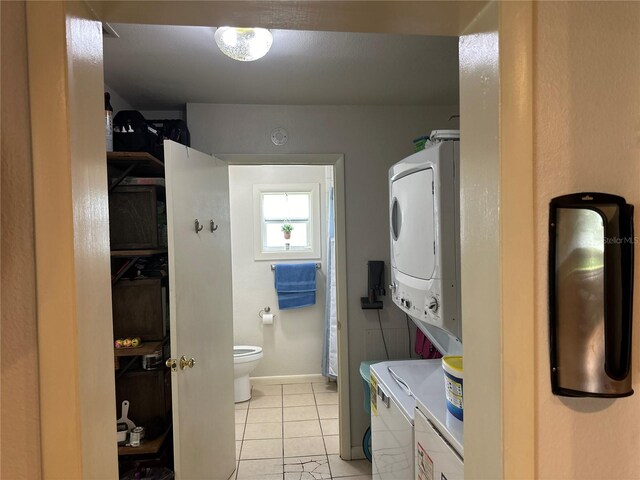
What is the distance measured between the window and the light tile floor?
129 cm

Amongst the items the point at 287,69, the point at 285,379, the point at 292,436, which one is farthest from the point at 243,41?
the point at 285,379

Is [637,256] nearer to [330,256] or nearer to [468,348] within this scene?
[468,348]

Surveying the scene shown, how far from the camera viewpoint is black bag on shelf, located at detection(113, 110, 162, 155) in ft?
6.43

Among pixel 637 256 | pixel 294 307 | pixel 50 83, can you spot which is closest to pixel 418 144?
Result: pixel 637 256

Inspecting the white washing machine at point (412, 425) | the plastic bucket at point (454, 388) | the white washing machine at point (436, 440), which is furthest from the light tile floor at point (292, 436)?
the plastic bucket at point (454, 388)

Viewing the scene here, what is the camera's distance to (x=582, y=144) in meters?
0.69

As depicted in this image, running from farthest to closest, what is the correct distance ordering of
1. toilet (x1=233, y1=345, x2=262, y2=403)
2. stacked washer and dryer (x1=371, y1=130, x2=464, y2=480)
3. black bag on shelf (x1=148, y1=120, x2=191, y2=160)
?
toilet (x1=233, y1=345, x2=262, y2=403)
black bag on shelf (x1=148, y1=120, x2=191, y2=160)
stacked washer and dryer (x1=371, y1=130, x2=464, y2=480)

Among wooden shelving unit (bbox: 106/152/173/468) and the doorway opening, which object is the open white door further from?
the doorway opening

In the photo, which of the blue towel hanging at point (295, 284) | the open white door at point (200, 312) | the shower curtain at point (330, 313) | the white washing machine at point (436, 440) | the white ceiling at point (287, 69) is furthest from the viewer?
the blue towel hanging at point (295, 284)

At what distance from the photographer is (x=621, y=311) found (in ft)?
2.20

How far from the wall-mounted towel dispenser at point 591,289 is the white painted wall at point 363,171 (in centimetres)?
190

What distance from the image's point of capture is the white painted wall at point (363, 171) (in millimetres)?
2508

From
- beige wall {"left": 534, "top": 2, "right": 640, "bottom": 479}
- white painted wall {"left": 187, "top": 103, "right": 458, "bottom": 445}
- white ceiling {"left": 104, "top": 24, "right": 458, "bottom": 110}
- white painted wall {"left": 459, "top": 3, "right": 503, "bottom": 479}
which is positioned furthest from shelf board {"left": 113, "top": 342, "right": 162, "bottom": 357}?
beige wall {"left": 534, "top": 2, "right": 640, "bottom": 479}

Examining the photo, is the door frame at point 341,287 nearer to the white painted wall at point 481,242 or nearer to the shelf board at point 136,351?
the shelf board at point 136,351
